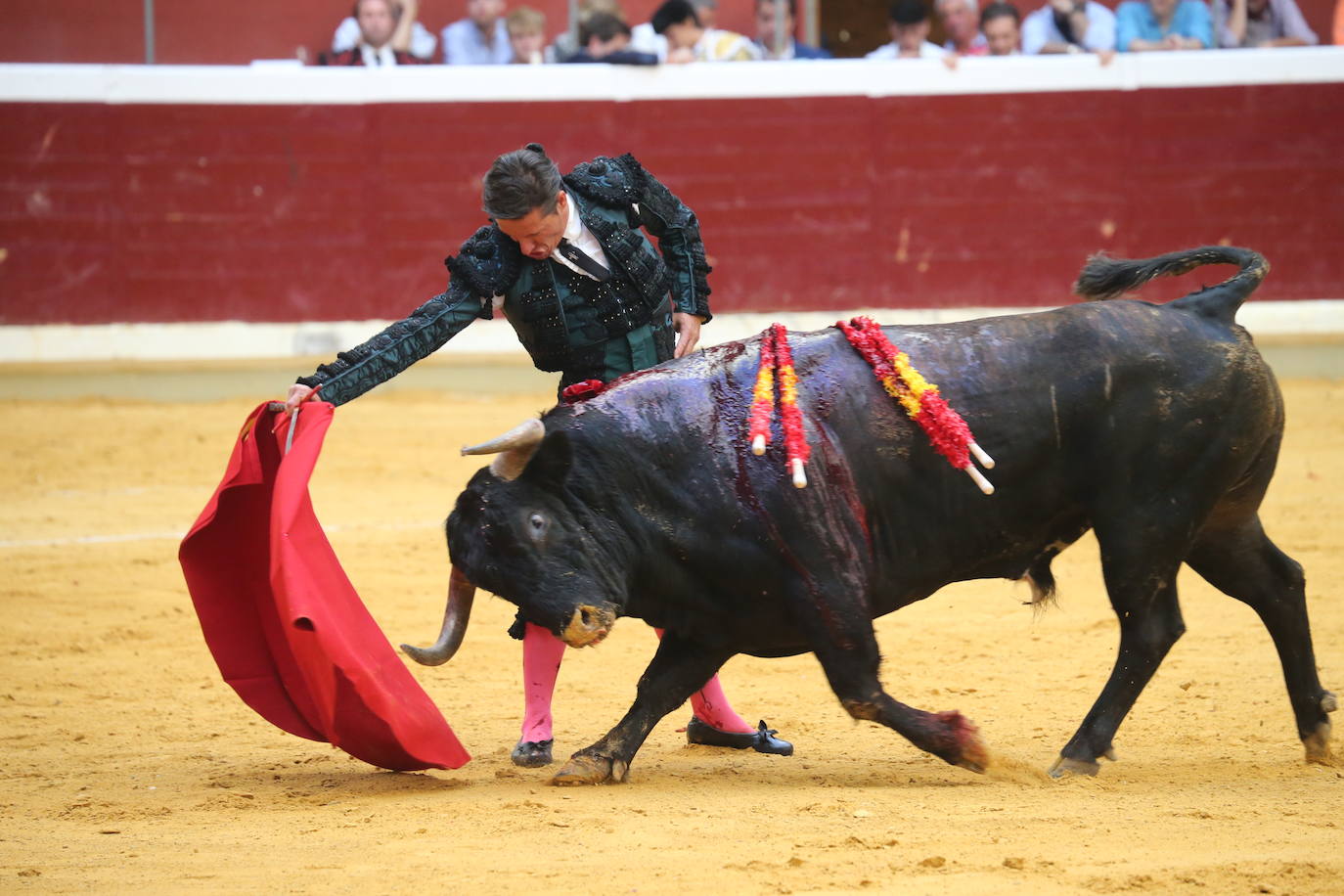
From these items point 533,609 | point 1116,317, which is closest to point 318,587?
point 533,609

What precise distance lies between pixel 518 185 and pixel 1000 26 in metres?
7.44

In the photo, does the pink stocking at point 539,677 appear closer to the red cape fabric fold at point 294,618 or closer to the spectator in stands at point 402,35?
the red cape fabric fold at point 294,618

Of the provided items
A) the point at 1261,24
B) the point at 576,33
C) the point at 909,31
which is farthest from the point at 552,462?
the point at 1261,24

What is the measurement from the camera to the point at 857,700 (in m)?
3.64

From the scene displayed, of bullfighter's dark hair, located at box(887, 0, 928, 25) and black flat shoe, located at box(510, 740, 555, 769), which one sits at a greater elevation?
bullfighter's dark hair, located at box(887, 0, 928, 25)

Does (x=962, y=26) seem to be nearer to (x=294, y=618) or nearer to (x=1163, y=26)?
(x=1163, y=26)

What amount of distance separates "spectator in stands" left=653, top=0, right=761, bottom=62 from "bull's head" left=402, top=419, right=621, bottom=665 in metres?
6.95

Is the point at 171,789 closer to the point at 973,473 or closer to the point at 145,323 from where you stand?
the point at 973,473

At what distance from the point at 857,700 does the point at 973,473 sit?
54cm

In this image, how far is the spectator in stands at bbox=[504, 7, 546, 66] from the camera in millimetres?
10328

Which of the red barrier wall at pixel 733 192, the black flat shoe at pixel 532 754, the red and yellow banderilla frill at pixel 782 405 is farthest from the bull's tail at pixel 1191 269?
the red barrier wall at pixel 733 192

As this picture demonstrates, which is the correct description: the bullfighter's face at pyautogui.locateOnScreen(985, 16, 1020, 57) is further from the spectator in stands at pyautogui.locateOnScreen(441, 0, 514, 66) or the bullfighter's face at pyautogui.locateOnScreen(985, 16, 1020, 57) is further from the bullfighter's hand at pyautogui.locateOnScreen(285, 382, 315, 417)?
the bullfighter's hand at pyautogui.locateOnScreen(285, 382, 315, 417)

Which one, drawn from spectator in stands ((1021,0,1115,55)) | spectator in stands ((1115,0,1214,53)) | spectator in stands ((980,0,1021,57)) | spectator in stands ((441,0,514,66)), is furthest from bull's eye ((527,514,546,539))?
spectator in stands ((1115,0,1214,53))

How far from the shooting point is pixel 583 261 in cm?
403
